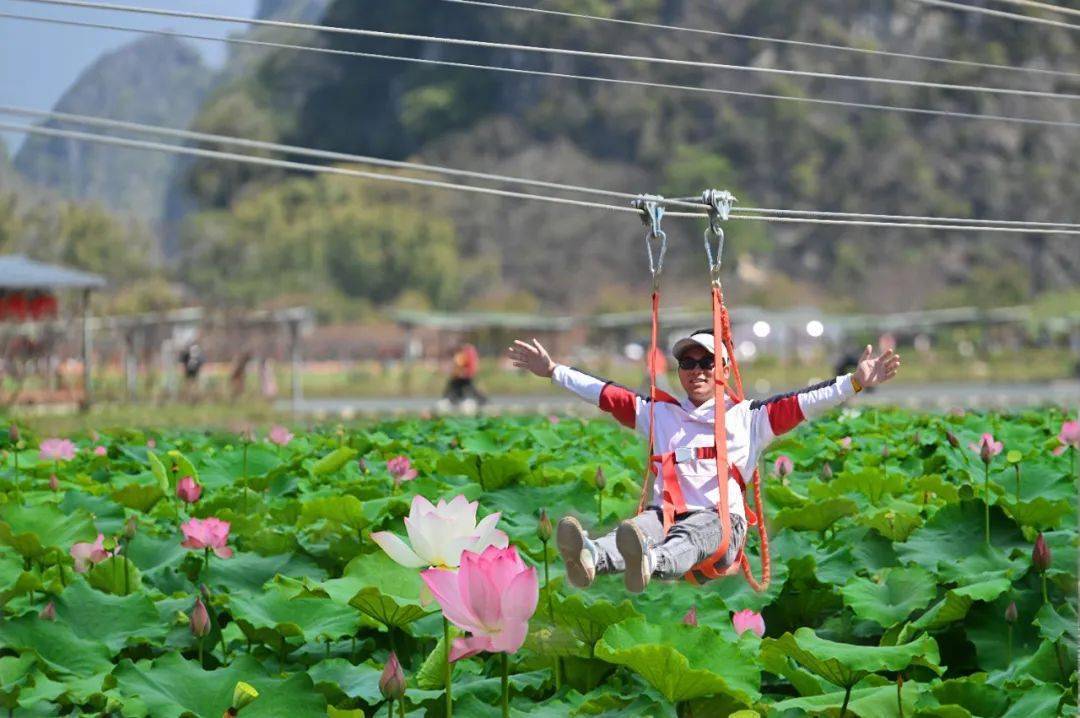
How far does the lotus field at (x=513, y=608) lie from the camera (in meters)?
1.85

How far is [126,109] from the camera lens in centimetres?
10875

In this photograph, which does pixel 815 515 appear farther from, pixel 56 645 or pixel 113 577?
pixel 56 645

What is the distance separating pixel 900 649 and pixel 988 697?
14 centimetres

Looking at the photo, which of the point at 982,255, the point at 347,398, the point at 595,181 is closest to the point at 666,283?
the point at 595,181

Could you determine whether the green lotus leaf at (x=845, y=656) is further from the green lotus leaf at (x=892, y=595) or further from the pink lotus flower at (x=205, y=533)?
the pink lotus flower at (x=205, y=533)

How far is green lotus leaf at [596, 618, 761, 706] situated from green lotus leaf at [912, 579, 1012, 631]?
0.46m

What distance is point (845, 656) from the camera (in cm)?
192

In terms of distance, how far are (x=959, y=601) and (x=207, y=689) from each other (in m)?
1.06

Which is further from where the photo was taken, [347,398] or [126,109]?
[126,109]

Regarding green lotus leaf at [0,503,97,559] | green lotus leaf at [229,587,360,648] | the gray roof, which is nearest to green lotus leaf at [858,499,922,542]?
green lotus leaf at [229,587,360,648]

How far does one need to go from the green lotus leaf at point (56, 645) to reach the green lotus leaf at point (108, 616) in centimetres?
6

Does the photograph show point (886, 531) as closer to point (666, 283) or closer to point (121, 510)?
point (121, 510)

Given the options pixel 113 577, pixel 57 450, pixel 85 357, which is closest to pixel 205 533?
pixel 113 577

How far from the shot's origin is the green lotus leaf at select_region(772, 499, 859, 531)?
2885 millimetres
